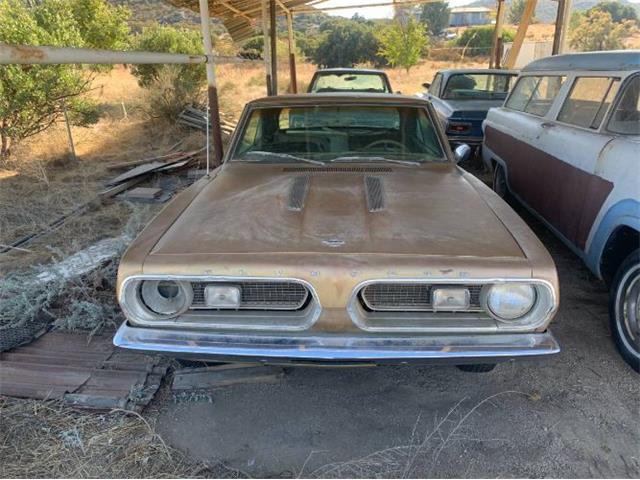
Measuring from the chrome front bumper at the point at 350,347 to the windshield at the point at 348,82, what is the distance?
26.4 ft

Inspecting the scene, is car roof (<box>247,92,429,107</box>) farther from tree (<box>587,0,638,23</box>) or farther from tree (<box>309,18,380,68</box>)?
tree (<box>587,0,638,23</box>)

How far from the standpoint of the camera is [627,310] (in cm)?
293

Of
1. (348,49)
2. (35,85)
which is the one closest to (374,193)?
(35,85)

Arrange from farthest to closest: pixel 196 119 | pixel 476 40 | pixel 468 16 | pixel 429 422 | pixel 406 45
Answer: pixel 468 16, pixel 476 40, pixel 406 45, pixel 196 119, pixel 429 422

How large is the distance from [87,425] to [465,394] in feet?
6.59

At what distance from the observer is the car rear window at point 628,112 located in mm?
3336

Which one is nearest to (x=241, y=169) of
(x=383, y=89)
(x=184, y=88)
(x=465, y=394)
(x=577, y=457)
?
(x=465, y=394)

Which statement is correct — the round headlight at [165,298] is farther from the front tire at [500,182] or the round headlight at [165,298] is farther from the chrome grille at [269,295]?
the front tire at [500,182]

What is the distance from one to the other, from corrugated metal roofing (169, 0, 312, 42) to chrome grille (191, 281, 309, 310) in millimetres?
5652

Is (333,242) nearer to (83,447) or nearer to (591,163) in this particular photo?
(83,447)

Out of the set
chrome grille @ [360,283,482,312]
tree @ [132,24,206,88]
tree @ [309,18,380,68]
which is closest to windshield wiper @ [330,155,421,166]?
chrome grille @ [360,283,482,312]

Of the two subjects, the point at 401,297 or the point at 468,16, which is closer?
the point at 401,297

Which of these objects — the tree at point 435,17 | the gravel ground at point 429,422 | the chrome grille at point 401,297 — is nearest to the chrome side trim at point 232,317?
the chrome grille at point 401,297

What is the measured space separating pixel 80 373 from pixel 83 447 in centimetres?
63
